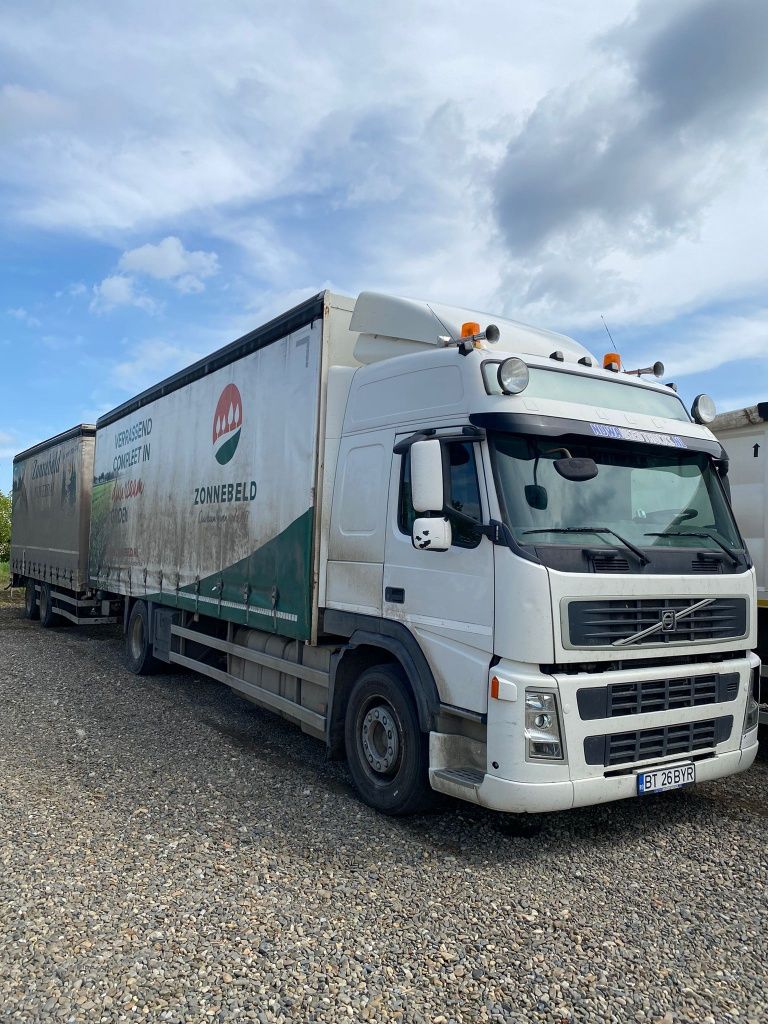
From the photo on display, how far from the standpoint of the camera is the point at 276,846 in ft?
15.2

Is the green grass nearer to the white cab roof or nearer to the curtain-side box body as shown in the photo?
the curtain-side box body

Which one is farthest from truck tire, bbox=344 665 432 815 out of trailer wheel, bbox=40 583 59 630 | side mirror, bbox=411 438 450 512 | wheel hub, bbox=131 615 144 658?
trailer wheel, bbox=40 583 59 630

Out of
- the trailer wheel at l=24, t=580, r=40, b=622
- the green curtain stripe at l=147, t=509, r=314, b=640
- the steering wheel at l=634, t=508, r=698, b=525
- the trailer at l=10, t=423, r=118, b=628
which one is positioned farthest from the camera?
the trailer wheel at l=24, t=580, r=40, b=622

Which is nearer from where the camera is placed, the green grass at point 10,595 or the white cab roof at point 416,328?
the white cab roof at point 416,328

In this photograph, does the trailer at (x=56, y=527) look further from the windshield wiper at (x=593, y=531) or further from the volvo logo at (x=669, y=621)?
the volvo logo at (x=669, y=621)

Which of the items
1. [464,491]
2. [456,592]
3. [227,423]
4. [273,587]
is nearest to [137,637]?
[227,423]

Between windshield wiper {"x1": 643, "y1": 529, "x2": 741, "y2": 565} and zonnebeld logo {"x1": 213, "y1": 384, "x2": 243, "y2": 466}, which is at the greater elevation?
zonnebeld logo {"x1": 213, "y1": 384, "x2": 243, "y2": 466}

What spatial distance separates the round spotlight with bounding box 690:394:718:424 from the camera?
5.63m

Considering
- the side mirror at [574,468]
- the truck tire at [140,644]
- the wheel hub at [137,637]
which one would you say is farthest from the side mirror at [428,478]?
the wheel hub at [137,637]

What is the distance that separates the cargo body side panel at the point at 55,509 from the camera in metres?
13.0

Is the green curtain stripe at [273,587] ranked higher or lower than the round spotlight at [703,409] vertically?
lower

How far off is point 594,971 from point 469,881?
982 millimetres

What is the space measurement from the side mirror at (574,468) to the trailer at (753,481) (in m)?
2.69

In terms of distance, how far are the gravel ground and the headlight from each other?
695 mm
